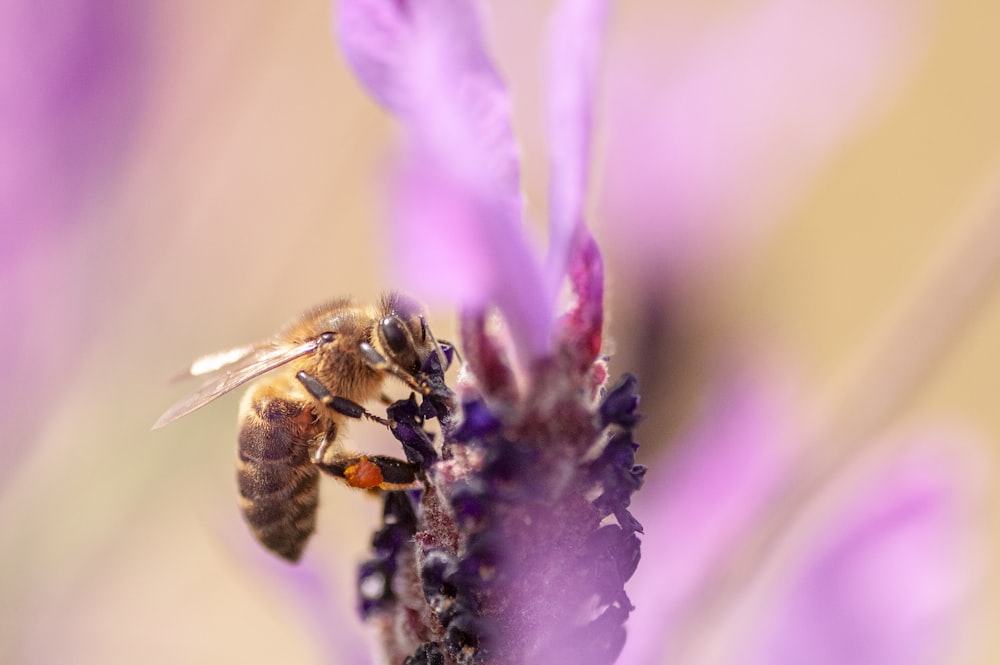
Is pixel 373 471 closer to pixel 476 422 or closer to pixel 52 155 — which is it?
pixel 476 422

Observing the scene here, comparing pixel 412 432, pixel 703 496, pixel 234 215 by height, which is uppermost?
pixel 412 432

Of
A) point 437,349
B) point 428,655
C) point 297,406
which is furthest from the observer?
point 297,406

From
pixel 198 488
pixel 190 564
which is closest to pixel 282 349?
pixel 198 488

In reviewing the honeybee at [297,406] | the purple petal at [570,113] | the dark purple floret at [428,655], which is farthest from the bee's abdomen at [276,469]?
the purple petal at [570,113]

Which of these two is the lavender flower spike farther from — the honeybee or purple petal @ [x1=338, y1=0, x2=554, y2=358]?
the honeybee

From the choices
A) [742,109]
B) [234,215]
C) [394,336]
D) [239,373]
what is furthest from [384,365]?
[234,215]

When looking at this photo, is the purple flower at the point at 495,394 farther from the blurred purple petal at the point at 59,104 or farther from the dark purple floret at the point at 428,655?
Answer: the blurred purple petal at the point at 59,104

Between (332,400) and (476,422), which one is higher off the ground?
(476,422)

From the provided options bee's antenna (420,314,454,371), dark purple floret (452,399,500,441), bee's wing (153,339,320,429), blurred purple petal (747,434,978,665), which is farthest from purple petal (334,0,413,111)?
blurred purple petal (747,434,978,665)
